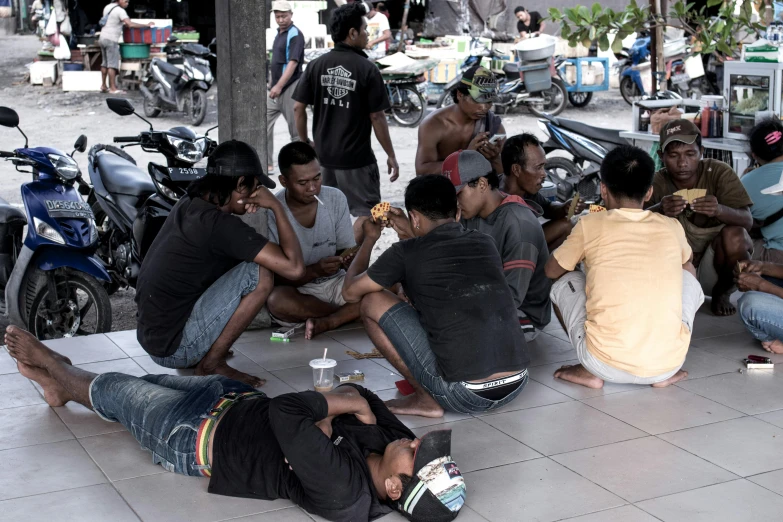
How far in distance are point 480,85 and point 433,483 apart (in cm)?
337

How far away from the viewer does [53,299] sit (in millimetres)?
5141

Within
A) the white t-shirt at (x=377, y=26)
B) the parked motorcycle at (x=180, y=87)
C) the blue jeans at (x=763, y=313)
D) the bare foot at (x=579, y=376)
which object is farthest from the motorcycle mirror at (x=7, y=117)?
the white t-shirt at (x=377, y=26)

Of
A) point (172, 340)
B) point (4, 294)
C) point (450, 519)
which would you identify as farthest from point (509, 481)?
point (4, 294)

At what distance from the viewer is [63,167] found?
5191mm

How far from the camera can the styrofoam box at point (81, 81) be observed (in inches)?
627

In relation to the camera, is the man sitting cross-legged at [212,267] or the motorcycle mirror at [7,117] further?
the motorcycle mirror at [7,117]

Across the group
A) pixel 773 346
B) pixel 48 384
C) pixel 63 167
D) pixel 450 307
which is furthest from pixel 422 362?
pixel 63 167

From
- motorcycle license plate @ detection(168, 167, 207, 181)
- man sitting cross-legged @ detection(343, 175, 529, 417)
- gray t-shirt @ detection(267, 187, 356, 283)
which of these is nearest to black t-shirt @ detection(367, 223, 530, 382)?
man sitting cross-legged @ detection(343, 175, 529, 417)

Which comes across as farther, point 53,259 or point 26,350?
point 53,259

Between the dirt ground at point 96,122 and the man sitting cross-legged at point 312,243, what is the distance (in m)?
3.17

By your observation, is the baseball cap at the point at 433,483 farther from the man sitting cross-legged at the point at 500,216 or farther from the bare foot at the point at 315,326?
the bare foot at the point at 315,326

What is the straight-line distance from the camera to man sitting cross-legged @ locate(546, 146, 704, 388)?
13.3 ft

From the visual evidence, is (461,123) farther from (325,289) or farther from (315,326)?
(315,326)

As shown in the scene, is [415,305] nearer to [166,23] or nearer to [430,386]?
[430,386]
